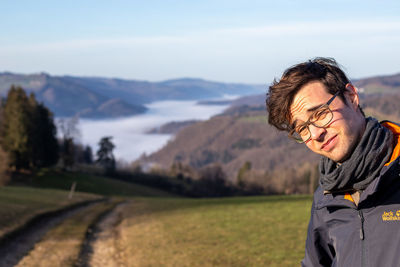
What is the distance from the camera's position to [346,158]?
2.77 meters

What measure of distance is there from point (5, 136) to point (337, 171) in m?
60.4

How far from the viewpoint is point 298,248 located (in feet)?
46.9

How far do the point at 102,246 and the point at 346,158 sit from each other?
15.5 m

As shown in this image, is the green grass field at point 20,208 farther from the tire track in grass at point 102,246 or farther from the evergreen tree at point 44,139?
the evergreen tree at point 44,139

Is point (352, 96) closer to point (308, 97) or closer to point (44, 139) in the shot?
point (308, 97)

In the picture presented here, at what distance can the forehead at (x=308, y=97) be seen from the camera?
2.80 meters

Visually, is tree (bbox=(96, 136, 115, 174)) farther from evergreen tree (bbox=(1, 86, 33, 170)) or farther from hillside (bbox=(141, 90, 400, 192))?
hillside (bbox=(141, 90, 400, 192))

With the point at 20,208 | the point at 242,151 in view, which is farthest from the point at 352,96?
the point at 242,151

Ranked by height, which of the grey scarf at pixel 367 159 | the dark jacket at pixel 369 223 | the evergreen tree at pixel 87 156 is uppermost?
the grey scarf at pixel 367 159

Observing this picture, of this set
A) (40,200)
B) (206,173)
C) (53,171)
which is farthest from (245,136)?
(40,200)

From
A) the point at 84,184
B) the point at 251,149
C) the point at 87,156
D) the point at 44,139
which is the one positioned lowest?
the point at 84,184

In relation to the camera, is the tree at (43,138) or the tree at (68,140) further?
the tree at (68,140)

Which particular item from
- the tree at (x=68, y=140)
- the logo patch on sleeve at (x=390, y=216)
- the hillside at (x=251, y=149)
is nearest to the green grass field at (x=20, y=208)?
the logo patch on sleeve at (x=390, y=216)

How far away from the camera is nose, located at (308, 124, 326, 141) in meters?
2.76
